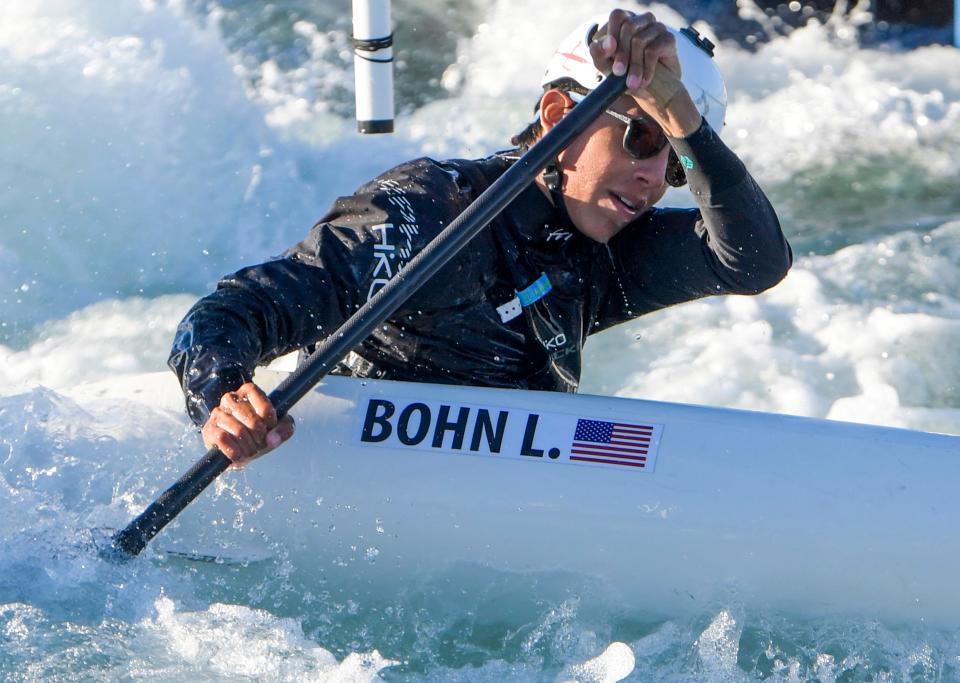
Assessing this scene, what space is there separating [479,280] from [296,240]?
9.37 ft

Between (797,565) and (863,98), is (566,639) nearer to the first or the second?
(797,565)

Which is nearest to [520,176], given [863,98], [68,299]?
[68,299]

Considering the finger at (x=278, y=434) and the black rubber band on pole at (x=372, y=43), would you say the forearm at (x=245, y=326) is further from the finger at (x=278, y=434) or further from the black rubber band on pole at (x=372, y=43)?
the black rubber band on pole at (x=372, y=43)

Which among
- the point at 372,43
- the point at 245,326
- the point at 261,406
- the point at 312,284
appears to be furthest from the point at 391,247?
the point at 372,43

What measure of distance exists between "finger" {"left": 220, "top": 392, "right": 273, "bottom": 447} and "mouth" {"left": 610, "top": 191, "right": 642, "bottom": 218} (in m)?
0.80

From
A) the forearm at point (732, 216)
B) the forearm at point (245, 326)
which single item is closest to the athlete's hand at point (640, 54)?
the forearm at point (732, 216)

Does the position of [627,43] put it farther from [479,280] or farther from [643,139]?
[479,280]

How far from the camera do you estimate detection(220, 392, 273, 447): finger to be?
1.82 meters

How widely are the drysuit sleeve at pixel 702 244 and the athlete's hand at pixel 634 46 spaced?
0.58 feet

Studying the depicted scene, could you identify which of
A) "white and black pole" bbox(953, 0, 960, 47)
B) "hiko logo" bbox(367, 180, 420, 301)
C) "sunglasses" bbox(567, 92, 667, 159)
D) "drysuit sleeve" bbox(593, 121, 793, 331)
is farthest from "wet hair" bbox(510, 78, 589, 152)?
"white and black pole" bbox(953, 0, 960, 47)

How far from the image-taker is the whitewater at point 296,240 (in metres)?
2.06

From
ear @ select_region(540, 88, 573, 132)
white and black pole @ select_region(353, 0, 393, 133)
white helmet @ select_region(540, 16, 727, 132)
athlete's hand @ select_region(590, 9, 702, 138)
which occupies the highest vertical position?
athlete's hand @ select_region(590, 9, 702, 138)

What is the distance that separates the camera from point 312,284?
2.04 metres

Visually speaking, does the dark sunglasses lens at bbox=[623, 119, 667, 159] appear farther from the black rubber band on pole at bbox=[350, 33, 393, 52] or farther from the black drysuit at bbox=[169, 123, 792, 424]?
the black rubber band on pole at bbox=[350, 33, 393, 52]
